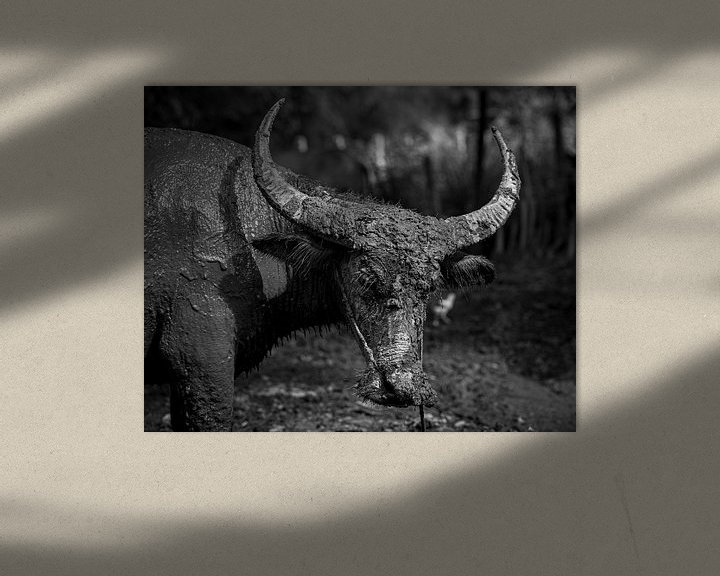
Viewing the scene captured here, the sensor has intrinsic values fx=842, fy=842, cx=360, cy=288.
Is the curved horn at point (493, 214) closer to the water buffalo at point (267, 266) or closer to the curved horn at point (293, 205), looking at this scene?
the water buffalo at point (267, 266)

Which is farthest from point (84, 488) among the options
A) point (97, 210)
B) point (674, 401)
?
point (674, 401)

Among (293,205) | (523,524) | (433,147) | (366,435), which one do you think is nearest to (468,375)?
(523,524)

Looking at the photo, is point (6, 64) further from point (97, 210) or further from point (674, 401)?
point (674, 401)

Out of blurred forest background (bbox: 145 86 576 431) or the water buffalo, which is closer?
the water buffalo

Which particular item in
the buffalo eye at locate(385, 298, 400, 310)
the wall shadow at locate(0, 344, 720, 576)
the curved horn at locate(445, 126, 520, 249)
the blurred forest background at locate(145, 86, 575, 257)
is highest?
the blurred forest background at locate(145, 86, 575, 257)

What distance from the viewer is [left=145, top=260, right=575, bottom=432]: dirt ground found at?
21.6 ft

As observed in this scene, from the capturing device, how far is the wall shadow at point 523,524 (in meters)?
4.32

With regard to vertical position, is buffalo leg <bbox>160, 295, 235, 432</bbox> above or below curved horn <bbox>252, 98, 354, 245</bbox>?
below

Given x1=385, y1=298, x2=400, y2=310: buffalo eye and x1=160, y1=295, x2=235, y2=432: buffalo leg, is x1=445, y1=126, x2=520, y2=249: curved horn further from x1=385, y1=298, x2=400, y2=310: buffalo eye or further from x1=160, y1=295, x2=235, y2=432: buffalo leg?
x1=160, y1=295, x2=235, y2=432: buffalo leg

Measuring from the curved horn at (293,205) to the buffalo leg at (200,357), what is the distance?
0.63 metres

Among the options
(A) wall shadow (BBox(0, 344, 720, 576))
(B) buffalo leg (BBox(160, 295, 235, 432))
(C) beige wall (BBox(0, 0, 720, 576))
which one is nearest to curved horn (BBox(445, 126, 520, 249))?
(C) beige wall (BBox(0, 0, 720, 576))

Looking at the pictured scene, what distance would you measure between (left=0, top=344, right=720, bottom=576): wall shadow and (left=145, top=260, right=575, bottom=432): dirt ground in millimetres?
1703

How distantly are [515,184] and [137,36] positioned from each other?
6.96 feet

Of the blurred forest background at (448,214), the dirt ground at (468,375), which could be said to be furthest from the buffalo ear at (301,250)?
the dirt ground at (468,375)
